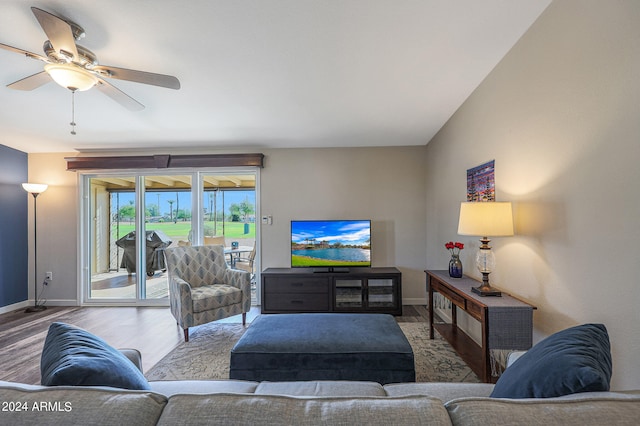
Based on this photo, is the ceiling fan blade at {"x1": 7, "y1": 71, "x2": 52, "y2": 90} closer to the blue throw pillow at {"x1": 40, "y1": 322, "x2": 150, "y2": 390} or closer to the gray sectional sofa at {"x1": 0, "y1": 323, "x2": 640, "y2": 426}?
the blue throw pillow at {"x1": 40, "y1": 322, "x2": 150, "y2": 390}

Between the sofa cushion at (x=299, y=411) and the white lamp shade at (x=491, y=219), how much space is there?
1.61 m

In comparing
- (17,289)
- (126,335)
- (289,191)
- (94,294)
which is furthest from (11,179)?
Answer: (289,191)

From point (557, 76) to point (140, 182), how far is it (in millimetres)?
4843


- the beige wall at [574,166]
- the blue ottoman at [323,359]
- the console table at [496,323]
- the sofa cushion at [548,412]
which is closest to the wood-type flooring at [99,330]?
the blue ottoman at [323,359]

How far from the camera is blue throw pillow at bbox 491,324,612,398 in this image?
797mm

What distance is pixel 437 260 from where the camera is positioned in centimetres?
366

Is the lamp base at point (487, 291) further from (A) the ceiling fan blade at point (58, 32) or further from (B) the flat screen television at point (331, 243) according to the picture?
(A) the ceiling fan blade at point (58, 32)

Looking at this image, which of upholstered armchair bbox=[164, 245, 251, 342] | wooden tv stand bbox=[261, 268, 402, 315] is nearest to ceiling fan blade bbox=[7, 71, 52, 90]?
upholstered armchair bbox=[164, 245, 251, 342]

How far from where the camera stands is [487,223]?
1976 mm

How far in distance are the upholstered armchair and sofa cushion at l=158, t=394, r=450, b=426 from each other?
2.52m

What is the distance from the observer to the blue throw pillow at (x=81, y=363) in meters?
0.83

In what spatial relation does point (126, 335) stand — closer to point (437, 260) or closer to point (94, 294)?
point (94, 294)

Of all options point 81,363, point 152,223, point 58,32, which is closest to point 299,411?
point 81,363

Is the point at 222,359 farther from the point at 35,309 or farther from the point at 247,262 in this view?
the point at 35,309
